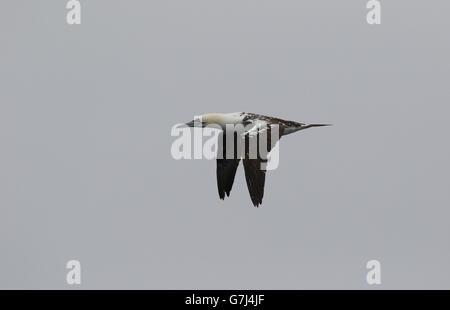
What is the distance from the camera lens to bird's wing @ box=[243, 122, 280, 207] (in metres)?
27.8

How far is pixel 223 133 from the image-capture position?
31.5 metres

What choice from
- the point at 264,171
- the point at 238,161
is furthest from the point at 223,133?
the point at 264,171

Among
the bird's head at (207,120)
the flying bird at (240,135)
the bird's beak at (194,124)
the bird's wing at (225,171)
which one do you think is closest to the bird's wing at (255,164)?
the flying bird at (240,135)

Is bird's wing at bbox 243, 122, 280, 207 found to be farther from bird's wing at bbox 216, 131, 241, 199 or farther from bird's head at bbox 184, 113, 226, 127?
bird's head at bbox 184, 113, 226, 127

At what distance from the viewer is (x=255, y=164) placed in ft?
91.9

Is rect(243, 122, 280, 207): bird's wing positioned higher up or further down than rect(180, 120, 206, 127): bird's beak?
further down

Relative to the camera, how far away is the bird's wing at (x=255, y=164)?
2783 centimetres

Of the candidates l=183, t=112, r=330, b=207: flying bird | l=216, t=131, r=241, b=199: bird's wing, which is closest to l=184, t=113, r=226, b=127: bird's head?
l=183, t=112, r=330, b=207: flying bird

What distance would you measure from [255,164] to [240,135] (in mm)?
3251

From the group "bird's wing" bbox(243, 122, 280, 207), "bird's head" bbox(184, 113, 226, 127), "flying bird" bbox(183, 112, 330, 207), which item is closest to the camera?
"bird's wing" bbox(243, 122, 280, 207)

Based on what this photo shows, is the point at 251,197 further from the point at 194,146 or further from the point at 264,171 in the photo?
the point at 194,146

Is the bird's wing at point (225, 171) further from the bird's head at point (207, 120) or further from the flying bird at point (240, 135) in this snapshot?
the bird's head at point (207, 120)
